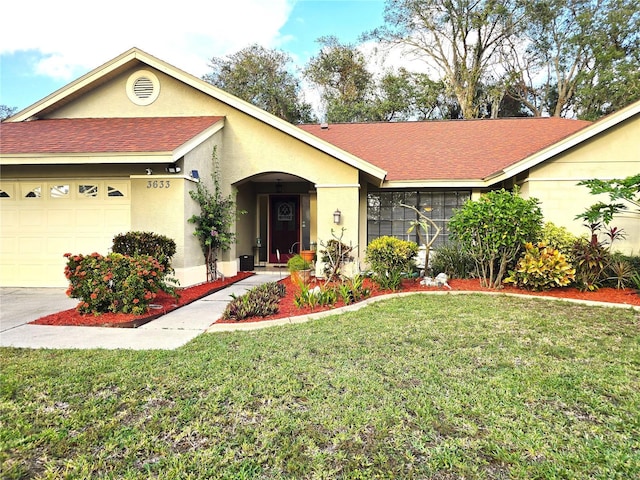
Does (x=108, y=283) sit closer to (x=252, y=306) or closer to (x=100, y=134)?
(x=252, y=306)

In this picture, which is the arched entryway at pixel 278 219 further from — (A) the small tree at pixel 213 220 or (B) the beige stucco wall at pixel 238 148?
(A) the small tree at pixel 213 220

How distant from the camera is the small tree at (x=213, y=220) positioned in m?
8.99

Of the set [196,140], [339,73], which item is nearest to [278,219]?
[196,140]

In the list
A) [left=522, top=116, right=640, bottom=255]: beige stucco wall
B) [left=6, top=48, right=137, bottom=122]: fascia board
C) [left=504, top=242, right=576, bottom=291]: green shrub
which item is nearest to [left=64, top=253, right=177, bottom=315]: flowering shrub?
[left=6, top=48, right=137, bottom=122]: fascia board

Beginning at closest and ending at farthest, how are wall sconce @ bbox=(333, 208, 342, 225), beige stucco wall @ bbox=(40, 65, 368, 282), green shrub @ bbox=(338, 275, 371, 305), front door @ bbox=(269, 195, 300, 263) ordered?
green shrub @ bbox=(338, 275, 371, 305) < wall sconce @ bbox=(333, 208, 342, 225) < beige stucco wall @ bbox=(40, 65, 368, 282) < front door @ bbox=(269, 195, 300, 263)

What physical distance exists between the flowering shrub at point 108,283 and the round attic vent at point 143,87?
19.3ft

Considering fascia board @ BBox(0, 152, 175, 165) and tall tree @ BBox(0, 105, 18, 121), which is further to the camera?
tall tree @ BBox(0, 105, 18, 121)

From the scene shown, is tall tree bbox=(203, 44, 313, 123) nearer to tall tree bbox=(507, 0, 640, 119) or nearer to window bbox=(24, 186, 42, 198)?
tall tree bbox=(507, 0, 640, 119)

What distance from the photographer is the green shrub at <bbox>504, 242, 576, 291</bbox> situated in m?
7.30

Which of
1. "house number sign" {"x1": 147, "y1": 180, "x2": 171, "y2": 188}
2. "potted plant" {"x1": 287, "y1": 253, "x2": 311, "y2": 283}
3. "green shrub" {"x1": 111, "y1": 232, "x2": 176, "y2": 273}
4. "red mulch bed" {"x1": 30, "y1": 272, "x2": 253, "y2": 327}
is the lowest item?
"red mulch bed" {"x1": 30, "y1": 272, "x2": 253, "y2": 327}

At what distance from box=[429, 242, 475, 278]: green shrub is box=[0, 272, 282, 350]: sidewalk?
212 inches

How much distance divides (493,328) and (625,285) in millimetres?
4896

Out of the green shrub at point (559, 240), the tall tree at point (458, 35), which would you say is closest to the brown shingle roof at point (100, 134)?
the green shrub at point (559, 240)

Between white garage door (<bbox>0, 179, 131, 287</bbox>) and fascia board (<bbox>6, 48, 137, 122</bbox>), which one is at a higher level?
fascia board (<bbox>6, 48, 137, 122</bbox>)
